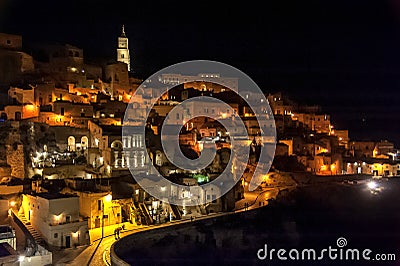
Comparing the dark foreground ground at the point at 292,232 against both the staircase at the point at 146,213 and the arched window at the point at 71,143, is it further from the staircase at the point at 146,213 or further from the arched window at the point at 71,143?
the arched window at the point at 71,143

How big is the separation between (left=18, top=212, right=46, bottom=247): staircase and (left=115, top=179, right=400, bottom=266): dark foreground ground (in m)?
3.66

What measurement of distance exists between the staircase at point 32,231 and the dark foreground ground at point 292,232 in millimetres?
3656

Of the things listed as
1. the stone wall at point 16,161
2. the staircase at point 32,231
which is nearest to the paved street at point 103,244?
the staircase at point 32,231

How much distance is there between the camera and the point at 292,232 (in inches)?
1065

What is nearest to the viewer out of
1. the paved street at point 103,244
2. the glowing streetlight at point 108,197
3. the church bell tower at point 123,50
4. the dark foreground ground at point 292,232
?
the paved street at point 103,244

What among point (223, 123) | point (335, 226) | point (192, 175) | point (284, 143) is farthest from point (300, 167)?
point (192, 175)

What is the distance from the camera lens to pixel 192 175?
84.8 ft

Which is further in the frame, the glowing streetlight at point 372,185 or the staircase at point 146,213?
the glowing streetlight at point 372,185

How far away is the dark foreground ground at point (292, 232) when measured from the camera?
66.4 feet

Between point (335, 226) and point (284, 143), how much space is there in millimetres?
8262

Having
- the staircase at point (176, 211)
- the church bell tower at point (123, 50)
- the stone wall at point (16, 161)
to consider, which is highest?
the church bell tower at point (123, 50)

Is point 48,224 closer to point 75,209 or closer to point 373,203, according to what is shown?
point 75,209

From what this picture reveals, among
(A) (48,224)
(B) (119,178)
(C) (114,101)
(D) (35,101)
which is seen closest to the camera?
(A) (48,224)

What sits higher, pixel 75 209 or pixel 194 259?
pixel 75 209
